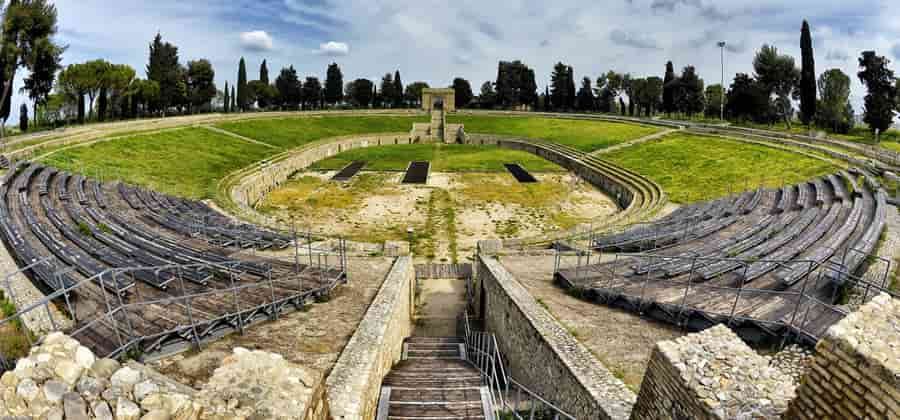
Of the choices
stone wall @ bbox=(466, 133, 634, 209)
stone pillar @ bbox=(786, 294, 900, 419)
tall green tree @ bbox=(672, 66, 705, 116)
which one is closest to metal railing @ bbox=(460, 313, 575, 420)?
stone pillar @ bbox=(786, 294, 900, 419)

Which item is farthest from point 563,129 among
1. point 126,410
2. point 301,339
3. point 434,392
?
point 126,410

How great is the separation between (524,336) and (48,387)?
367 inches

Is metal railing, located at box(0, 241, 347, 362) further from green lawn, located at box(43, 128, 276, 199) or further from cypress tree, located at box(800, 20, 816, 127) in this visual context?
cypress tree, located at box(800, 20, 816, 127)

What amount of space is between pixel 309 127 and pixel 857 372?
215 ft

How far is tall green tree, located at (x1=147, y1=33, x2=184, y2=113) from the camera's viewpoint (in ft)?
193

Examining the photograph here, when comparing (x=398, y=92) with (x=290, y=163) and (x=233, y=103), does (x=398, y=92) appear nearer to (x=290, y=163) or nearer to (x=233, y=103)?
(x=233, y=103)

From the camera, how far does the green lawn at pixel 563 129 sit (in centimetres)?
5131

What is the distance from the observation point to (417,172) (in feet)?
140

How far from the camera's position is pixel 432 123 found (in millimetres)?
73000

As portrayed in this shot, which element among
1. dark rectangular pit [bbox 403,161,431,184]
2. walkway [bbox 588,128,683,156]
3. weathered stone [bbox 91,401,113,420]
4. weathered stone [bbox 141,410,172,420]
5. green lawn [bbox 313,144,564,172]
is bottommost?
weathered stone [bbox 141,410,172,420]

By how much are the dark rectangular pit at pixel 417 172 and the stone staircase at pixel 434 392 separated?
27.3 metres

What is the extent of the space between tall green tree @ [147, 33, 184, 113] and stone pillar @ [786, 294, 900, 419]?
227 feet

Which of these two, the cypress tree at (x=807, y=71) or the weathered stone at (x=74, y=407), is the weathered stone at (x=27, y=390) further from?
the cypress tree at (x=807, y=71)

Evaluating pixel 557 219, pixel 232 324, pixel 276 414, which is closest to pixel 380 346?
pixel 232 324
